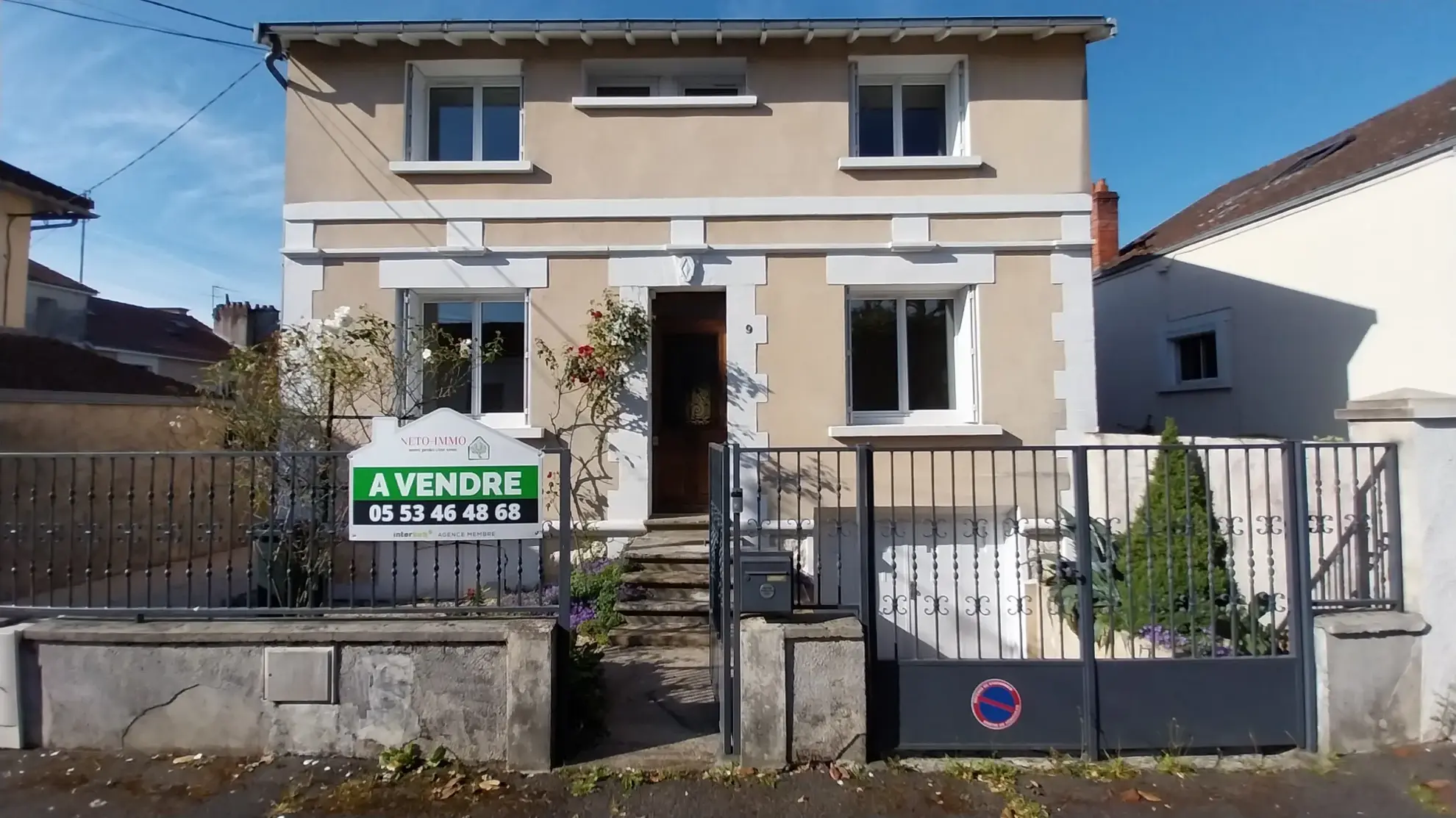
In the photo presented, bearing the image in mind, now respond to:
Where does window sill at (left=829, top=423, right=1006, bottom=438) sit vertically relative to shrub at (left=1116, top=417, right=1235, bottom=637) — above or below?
above

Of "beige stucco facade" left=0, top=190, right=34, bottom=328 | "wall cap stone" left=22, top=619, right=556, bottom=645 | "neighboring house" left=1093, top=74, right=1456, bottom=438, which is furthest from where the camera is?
"beige stucco facade" left=0, top=190, right=34, bottom=328

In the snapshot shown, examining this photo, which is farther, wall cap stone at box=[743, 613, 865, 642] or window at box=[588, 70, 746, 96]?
window at box=[588, 70, 746, 96]

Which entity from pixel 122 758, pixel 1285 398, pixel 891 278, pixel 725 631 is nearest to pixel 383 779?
pixel 122 758

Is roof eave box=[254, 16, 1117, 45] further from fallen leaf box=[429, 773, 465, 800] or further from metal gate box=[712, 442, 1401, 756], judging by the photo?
fallen leaf box=[429, 773, 465, 800]

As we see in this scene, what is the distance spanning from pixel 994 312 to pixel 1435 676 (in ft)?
13.5

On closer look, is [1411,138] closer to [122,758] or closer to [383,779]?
[383,779]

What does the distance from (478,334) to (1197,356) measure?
1030cm

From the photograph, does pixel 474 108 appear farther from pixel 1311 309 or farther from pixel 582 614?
pixel 1311 309

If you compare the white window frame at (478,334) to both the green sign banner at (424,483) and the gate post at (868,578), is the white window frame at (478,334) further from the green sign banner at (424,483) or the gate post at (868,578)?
the gate post at (868,578)

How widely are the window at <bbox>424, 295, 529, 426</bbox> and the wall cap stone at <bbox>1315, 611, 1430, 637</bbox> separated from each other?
6.33m

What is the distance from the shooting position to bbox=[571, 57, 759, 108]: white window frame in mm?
7203

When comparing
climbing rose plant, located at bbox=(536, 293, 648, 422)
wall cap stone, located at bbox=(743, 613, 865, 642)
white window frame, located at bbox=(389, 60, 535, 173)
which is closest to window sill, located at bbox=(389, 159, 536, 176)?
white window frame, located at bbox=(389, 60, 535, 173)

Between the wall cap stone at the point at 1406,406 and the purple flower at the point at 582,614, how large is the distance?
5.20m

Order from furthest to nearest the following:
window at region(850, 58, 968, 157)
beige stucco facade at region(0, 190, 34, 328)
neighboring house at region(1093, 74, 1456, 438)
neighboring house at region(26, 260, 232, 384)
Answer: neighboring house at region(26, 260, 232, 384), beige stucco facade at region(0, 190, 34, 328), neighboring house at region(1093, 74, 1456, 438), window at region(850, 58, 968, 157)
